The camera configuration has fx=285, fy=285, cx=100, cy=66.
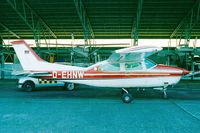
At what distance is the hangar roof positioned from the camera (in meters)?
22.4

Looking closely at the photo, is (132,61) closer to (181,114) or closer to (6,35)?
(181,114)

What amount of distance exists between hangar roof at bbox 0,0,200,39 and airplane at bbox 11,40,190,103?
32.2ft

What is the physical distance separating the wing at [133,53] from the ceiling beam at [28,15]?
471 inches

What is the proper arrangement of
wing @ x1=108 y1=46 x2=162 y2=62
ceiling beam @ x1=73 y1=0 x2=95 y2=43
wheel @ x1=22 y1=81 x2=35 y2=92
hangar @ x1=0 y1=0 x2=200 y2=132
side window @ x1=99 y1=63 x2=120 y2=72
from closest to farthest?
wing @ x1=108 y1=46 x2=162 y2=62 < side window @ x1=99 y1=63 x2=120 y2=72 < wheel @ x1=22 y1=81 x2=35 y2=92 < ceiling beam @ x1=73 y1=0 x2=95 y2=43 < hangar @ x1=0 y1=0 x2=200 y2=132

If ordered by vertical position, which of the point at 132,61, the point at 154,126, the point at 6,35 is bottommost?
the point at 154,126

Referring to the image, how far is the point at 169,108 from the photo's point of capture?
10.5 m

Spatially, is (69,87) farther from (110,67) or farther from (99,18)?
(99,18)

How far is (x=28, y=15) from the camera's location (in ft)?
81.3

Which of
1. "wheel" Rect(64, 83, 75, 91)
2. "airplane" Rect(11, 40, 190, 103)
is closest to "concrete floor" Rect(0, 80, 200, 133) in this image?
"airplane" Rect(11, 40, 190, 103)

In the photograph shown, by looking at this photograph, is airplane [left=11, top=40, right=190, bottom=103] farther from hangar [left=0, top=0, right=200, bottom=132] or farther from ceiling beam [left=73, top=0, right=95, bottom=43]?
ceiling beam [left=73, top=0, right=95, bottom=43]

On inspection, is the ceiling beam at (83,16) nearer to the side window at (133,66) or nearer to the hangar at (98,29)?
the hangar at (98,29)

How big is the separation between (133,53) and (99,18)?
13.3m

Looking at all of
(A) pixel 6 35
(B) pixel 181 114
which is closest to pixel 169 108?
(B) pixel 181 114

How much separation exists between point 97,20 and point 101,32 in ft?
10.0
